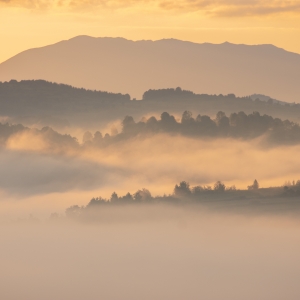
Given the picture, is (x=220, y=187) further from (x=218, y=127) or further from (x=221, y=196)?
(x=218, y=127)

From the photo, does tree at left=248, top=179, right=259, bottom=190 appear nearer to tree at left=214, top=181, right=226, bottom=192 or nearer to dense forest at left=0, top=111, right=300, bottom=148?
tree at left=214, top=181, right=226, bottom=192

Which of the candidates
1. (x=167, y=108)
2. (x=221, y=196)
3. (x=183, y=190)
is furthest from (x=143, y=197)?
(x=167, y=108)

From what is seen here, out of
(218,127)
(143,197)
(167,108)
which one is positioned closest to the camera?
(143,197)

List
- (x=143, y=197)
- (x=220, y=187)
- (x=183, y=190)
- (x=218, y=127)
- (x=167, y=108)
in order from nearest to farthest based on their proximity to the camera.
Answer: (x=220, y=187)
(x=143, y=197)
(x=183, y=190)
(x=218, y=127)
(x=167, y=108)

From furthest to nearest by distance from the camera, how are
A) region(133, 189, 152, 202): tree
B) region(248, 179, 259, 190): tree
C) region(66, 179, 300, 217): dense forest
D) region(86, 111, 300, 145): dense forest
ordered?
region(86, 111, 300, 145): dense forest < region(133, 189, 152, 202): tree < region(248, 179, 259, 190): tree < region(66, 179, 300, 217): dense forest

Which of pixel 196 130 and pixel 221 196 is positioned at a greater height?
pixel 196 130

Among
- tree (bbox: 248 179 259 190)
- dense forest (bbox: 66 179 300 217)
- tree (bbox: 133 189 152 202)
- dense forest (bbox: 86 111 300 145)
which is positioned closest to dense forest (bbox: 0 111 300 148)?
dense forest (bbox: 86 111 300 145)

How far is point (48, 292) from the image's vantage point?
103 meters

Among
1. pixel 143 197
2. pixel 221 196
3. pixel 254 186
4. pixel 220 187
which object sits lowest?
pixel 221 196

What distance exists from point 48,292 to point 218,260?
33.5m

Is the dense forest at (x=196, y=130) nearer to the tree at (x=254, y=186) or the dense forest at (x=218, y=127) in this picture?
the dense forest at (x=218, y=127)

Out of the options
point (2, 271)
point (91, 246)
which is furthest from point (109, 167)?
point (2, 271)

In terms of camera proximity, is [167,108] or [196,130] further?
[167,108]

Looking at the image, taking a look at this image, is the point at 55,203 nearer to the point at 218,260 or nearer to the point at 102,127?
the point at 102,127
